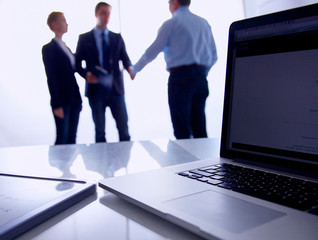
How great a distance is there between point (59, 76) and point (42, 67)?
1.43ft

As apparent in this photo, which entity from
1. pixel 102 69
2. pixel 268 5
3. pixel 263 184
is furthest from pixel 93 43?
Answer: pixel 263 184

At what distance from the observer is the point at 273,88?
0.55m

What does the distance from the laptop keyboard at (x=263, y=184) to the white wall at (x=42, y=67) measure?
2160mm

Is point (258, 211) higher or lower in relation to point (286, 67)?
lower

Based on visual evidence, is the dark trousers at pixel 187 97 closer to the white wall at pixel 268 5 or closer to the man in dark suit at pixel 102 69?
the man in dark suit at pixel 102 69

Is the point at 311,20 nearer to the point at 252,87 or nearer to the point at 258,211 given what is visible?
the point at 252,87

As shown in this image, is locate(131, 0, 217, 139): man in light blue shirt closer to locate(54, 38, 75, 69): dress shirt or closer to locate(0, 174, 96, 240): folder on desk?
locate(54, 38, 75, 69): dress shirt

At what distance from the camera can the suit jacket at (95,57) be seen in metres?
2.41

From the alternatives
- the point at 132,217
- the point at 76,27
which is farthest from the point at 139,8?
the point at 132,217

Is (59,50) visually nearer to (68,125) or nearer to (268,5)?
(68,125)

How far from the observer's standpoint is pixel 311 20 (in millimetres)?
510

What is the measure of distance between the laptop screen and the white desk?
22 centimetres

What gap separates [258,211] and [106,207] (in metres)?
0.22

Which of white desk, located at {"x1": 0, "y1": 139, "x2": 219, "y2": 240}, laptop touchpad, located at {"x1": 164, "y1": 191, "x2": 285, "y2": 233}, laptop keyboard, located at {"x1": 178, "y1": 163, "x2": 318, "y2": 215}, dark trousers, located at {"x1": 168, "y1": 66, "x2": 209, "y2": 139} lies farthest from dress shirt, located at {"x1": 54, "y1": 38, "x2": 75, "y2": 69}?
laptop touchpad, located at {"x1": 164, "y1": 191, "x2": 285, "y2": 233}
